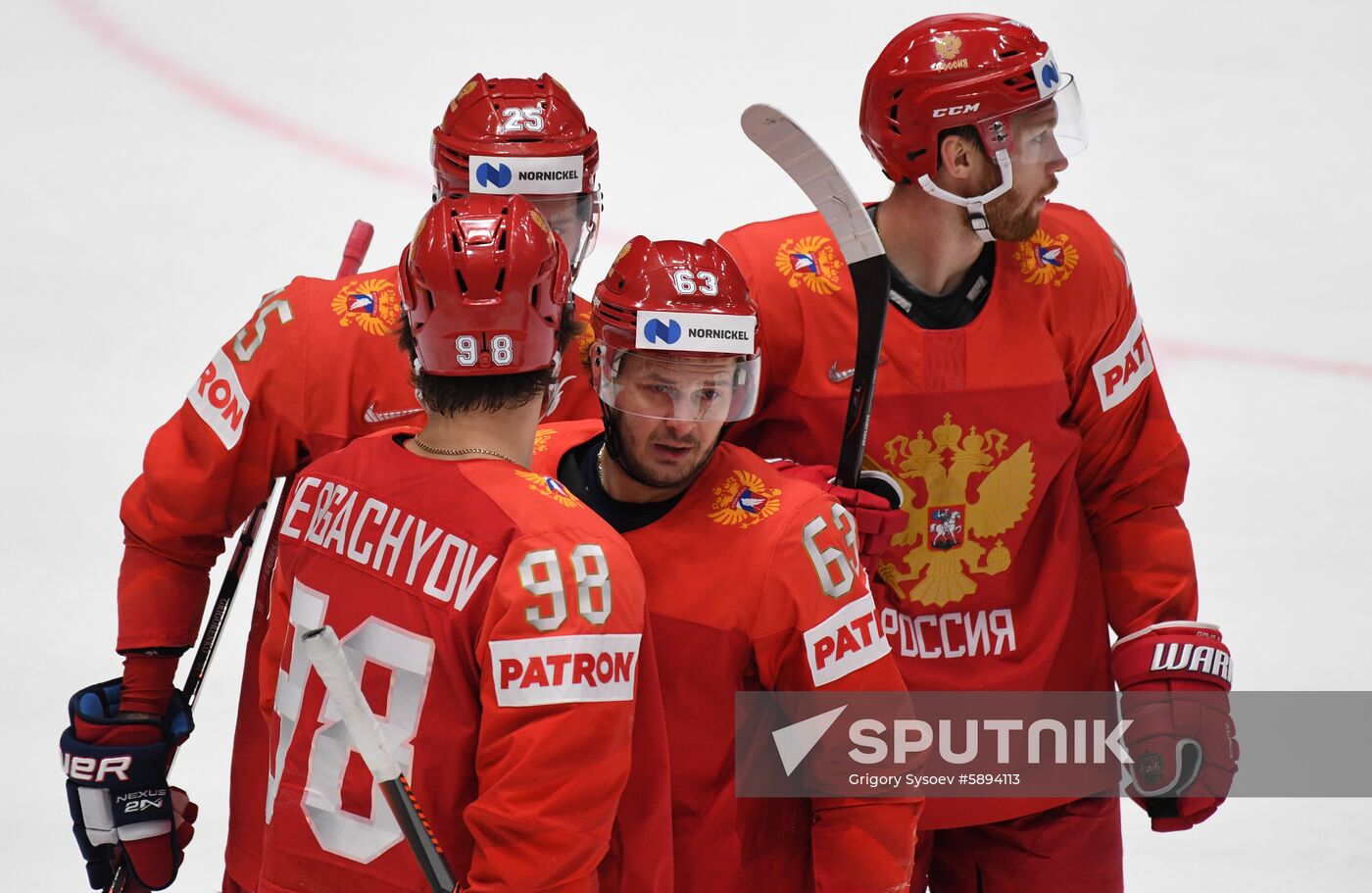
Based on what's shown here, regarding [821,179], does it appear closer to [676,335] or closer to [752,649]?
[676,335]

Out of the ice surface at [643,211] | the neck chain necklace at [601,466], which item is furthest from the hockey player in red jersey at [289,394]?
the ice surface at [643,211]

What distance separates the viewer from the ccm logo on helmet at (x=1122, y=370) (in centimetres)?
251

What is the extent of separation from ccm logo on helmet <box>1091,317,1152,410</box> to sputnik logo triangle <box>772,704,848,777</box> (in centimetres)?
74

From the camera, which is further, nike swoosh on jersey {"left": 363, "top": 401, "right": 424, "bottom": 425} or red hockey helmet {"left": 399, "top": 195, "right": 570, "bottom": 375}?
nike swoosh on jersey {"left": 363, "top": 401, "right": 424, "bottom": 425}

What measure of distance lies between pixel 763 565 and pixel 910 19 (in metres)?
4.30

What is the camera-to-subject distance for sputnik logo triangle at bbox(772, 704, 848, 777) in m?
2.03

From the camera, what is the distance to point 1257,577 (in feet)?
14.1

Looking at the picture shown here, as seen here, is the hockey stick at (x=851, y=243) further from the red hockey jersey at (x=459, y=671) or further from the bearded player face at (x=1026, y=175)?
the red hockey jersey at (x=459, y=671)

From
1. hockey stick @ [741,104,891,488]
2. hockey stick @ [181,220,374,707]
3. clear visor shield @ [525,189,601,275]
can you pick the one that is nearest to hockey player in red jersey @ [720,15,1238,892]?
hockey stick @ [741,104,891,488]

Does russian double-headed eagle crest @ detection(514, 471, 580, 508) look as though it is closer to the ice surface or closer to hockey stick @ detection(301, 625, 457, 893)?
hockey stick @ detection(301, 625, 457, 893)

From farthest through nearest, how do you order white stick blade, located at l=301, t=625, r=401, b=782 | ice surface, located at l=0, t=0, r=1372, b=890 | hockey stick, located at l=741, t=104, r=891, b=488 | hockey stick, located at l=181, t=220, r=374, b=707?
ice surface, located at l=0, t=0, r=1372, b=890, hockey stick, located at l=181, t=220, r=374, b=707, hockey stick, located at l=741, t=104, r=891, b=488, white stick blade, located at l=301, t=625, r=401, b=782

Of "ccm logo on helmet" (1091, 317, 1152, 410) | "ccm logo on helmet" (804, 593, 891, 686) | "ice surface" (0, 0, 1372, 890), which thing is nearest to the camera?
"ccm logo on helmet" (804, 593, 891, 686)

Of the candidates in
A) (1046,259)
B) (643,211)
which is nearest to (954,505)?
(1046,259)

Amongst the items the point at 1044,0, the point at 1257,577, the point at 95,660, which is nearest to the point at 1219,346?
the point at 1257,577
